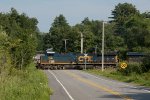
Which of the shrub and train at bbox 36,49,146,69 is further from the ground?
train at bbox 36,49,146,69

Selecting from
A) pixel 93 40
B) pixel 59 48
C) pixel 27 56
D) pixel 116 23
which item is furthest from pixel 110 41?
pixel 27 56

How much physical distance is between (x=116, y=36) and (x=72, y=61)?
52.5 meters

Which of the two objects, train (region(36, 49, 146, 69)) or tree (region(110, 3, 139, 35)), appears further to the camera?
tree (region(110, 3, 139, 35))

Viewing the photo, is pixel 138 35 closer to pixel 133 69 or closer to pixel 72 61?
pixel 72 61

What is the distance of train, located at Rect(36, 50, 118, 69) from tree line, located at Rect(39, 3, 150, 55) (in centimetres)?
819

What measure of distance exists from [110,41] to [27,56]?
101766mm

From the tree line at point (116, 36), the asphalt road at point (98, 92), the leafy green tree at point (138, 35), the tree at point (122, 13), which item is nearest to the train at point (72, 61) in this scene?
the tree line at point (116, 36)

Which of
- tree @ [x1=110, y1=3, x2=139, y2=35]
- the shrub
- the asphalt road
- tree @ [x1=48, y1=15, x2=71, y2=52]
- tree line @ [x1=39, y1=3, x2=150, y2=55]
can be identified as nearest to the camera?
the asphalt road

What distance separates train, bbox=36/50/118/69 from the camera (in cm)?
9588

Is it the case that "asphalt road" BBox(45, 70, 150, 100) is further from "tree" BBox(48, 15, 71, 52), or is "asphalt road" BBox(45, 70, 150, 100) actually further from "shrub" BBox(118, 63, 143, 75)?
"tree" BBox(48, 15, 71, 52)

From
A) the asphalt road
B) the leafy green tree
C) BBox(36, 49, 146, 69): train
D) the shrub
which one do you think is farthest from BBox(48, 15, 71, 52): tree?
the asphalt road

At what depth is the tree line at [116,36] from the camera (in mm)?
121000

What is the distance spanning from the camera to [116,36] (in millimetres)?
147875

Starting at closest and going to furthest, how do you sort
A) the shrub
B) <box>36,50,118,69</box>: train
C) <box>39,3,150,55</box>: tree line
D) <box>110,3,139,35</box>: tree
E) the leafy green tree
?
the shrub < <box>36,50,118,69</box>: train < the leafy green tree < <box>39,3,150,55</box>: tree line < <box>110,3,139,35</box>: tree
